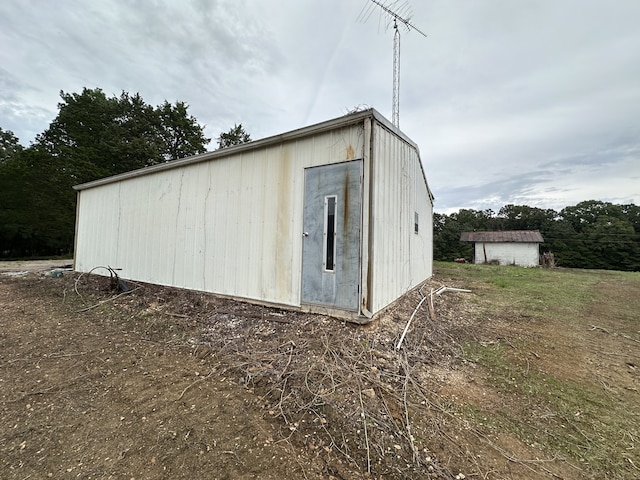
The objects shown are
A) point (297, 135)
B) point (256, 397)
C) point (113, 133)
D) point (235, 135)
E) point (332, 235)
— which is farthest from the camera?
point (235, 135)

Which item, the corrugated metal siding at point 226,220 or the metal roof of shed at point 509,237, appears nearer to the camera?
the corrugated metal siding at point 226,220

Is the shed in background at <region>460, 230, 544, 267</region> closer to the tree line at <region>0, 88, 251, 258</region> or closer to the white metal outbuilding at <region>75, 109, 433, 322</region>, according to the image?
the white metal outbuilding at <region>75, 109, 433, 322</region>

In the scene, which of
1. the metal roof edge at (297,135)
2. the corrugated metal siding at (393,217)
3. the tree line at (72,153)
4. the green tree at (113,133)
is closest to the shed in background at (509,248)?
the corrugated metal siding at (393,217)

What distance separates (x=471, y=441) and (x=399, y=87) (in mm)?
6202

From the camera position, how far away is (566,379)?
244 cm

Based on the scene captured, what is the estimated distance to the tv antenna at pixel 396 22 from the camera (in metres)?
4.45

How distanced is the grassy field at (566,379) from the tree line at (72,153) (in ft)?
69.0

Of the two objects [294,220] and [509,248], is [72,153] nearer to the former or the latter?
[294,220]

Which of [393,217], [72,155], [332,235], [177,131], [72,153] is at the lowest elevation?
[332,235]

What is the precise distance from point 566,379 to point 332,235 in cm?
279

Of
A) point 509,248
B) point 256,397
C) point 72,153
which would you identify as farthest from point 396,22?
point 72,153

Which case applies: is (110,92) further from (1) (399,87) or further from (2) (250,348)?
(2) (250,348)

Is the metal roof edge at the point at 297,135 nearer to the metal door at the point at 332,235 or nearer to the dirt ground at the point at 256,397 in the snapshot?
the metal door at the point at 332,235

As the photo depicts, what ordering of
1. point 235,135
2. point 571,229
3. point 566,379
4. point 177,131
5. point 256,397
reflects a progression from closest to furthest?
point 256,397 < point 566,379 < point 177,131 < point 235,135 < point 571,229
